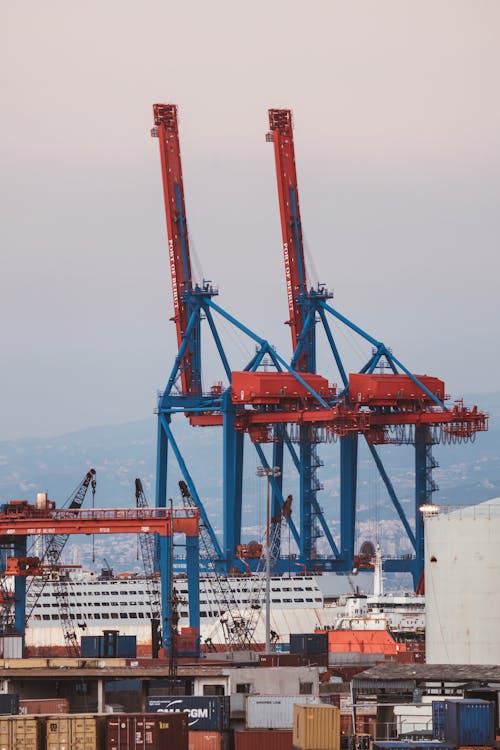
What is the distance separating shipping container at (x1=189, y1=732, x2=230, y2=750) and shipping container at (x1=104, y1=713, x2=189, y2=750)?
3180 millimetres

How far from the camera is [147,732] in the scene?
68.8 meters

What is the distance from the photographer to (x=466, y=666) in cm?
7481

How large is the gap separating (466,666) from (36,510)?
151 feet

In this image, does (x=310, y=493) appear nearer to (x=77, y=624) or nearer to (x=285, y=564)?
(x=285, y=564)

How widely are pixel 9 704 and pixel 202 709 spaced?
302 inches

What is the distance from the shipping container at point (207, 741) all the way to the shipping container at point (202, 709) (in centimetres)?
23

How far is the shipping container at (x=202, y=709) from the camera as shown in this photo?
73.1 metres

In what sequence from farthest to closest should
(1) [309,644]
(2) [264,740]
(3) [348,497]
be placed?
(3) [348,497], (1) [309,644], (2) [264,740]

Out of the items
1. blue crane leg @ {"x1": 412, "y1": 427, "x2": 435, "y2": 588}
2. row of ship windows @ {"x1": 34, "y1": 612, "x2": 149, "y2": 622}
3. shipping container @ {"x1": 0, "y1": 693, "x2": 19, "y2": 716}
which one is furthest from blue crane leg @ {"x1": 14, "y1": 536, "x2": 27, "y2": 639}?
blue crane leg @ {"x1": 412, "y1": 427, "x2": 435, "y2": 588}

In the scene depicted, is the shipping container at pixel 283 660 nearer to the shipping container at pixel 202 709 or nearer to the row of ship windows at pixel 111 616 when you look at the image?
the shipping container at pixel 202 709

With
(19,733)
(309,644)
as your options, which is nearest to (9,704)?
(19,733)

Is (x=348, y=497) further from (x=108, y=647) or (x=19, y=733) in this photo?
(x=19, y=733)

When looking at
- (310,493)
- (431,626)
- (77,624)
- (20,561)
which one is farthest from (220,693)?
(310,493)

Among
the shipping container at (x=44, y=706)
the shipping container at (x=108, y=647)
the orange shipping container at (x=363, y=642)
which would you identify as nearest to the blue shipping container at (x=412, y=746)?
the shipping container at (x=44, y=706)
